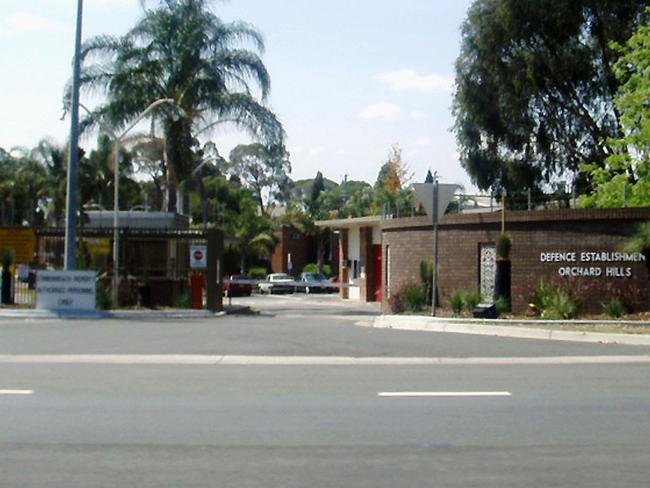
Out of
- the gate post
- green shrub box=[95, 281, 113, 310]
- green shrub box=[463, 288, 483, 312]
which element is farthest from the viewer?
the gate post

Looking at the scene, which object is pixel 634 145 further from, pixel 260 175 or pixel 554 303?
pixel 260 175

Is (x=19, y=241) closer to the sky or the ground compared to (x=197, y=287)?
closer to the sky

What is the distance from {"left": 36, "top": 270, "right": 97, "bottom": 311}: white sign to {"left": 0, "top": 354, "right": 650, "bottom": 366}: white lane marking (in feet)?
36.3

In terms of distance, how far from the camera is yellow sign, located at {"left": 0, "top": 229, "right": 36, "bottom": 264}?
97.8 feet

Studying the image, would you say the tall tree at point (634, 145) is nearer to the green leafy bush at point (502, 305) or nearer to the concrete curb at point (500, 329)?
the green leafy bush at point (502, 305)

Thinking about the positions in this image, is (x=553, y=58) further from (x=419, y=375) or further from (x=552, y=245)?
(x=419, y=375)

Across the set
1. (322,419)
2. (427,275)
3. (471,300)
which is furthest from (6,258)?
(322,419)

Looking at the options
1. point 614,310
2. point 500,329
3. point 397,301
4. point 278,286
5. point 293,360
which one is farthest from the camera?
point 278,286

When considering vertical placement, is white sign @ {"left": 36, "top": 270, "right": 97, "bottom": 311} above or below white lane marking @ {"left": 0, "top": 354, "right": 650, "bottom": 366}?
above

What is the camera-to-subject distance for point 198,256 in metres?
29.9

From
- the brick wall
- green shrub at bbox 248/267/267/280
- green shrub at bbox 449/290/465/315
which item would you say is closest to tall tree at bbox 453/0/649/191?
green shrub at bbox 449/290/465/315

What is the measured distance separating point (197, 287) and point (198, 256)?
1.04 meters

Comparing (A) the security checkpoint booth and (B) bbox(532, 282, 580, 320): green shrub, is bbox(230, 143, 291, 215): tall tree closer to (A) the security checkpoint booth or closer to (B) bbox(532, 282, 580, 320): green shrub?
(A) the security checkpoint booth

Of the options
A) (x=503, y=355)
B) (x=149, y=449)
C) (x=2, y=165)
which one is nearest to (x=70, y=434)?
(x=149, y=449)
